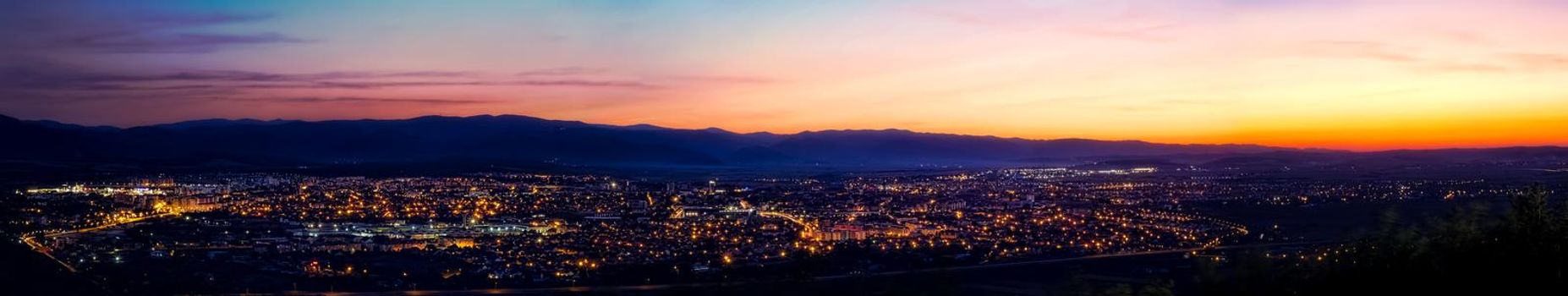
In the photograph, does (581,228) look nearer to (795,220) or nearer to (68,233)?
(795,220)

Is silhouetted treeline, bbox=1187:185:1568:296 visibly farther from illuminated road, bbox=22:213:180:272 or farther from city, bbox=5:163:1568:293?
illuminated road, bbox=22:213:180:272

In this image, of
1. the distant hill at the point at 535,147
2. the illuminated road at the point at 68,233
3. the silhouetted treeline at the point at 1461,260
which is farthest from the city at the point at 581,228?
the distant hill at the point at 535,147

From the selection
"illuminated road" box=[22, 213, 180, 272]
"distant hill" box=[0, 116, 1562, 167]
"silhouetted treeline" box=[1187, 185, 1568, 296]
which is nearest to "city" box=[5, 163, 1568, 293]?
"illuminated road" box=[22, 213, 180, 272]

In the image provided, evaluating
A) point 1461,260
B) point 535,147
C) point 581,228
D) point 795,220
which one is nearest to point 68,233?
point 581,228

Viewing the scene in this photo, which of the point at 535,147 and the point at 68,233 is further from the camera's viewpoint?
the point at 535,147

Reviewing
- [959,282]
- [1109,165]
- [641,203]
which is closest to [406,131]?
[1109,165]

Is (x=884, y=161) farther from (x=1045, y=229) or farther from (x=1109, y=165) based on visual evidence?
(x=1045, y=229)
